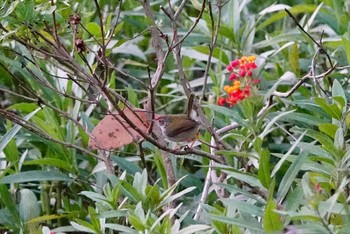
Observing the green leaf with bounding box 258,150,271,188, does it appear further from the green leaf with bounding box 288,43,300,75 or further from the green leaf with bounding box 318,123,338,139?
the green leaf with bounding box 288,43,300,75

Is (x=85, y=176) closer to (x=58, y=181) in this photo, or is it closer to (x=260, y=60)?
(x=58, y=181)

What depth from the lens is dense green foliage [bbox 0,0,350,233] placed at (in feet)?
6.28

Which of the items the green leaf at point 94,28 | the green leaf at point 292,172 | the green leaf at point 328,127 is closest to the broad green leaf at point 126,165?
the green leaf at point 94,28

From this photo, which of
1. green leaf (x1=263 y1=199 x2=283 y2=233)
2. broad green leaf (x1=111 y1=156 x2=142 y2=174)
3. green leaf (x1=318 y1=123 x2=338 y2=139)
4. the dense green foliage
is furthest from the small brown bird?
green leaf (x1=263 y1=199 x2=283 y2=233)

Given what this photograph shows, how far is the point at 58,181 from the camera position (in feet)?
10.00

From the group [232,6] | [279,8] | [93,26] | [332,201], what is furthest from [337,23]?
[332,201]

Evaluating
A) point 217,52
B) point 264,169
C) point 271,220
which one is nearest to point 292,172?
point 264,169

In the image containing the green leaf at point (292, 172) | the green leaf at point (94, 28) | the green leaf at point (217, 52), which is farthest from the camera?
the green leaf at point (217, 52)

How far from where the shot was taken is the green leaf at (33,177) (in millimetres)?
2752

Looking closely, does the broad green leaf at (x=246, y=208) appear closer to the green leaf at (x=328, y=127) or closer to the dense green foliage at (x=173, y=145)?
the dense green foliage at (x=173, y=145)

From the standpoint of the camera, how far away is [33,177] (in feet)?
9.10

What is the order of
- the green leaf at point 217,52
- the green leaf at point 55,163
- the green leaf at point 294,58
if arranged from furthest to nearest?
the green leaf at point 217,52 → the green leaf at point 294,58 → the green leaf at point 55,163

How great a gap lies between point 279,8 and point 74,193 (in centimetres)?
117

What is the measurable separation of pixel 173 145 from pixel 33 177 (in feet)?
1.61
